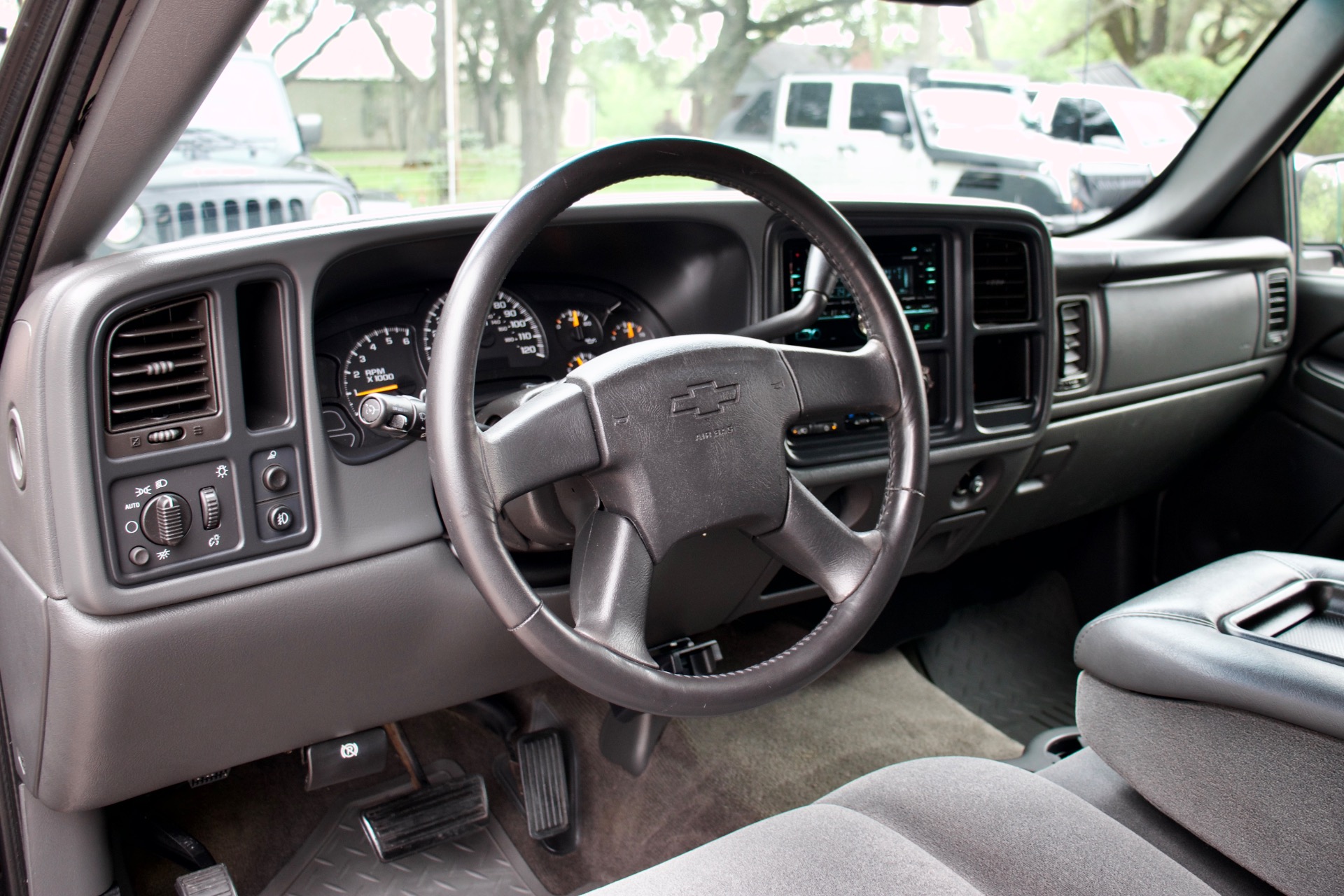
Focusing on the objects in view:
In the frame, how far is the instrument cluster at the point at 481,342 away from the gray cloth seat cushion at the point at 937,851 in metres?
0.67

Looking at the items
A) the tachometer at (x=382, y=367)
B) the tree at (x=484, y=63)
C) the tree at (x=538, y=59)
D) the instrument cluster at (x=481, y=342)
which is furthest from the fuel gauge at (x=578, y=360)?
the tree at (x=484, y=63)

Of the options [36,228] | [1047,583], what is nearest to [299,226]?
[36,228]

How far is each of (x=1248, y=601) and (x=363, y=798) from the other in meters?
1.50

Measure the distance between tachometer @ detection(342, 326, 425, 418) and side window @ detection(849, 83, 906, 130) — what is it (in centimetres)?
187

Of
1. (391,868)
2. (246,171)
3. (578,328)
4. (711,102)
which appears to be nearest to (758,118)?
(711,102)

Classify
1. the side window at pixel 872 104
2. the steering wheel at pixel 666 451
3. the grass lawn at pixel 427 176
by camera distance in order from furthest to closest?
the side window at pixel 872 104, the grass lawn at pixel 427 176, the steering wheel at pixel 666 451

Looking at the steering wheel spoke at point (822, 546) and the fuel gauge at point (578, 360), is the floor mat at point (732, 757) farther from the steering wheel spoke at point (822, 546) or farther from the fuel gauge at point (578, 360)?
the steering wheel spoke at point (822, 546)

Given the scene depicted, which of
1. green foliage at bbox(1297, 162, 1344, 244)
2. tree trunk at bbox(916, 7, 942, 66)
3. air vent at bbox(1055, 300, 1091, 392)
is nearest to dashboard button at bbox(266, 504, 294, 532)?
tree trunk at bbox(916, 7, 942, 66)

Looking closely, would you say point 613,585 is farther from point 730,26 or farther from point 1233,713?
point 730,26

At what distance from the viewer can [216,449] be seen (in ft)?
3.98

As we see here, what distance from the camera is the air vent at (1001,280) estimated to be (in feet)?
6.30

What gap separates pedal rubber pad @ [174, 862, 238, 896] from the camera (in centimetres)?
163

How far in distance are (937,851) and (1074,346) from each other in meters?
1.37

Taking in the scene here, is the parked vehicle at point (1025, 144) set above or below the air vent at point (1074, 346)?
above
